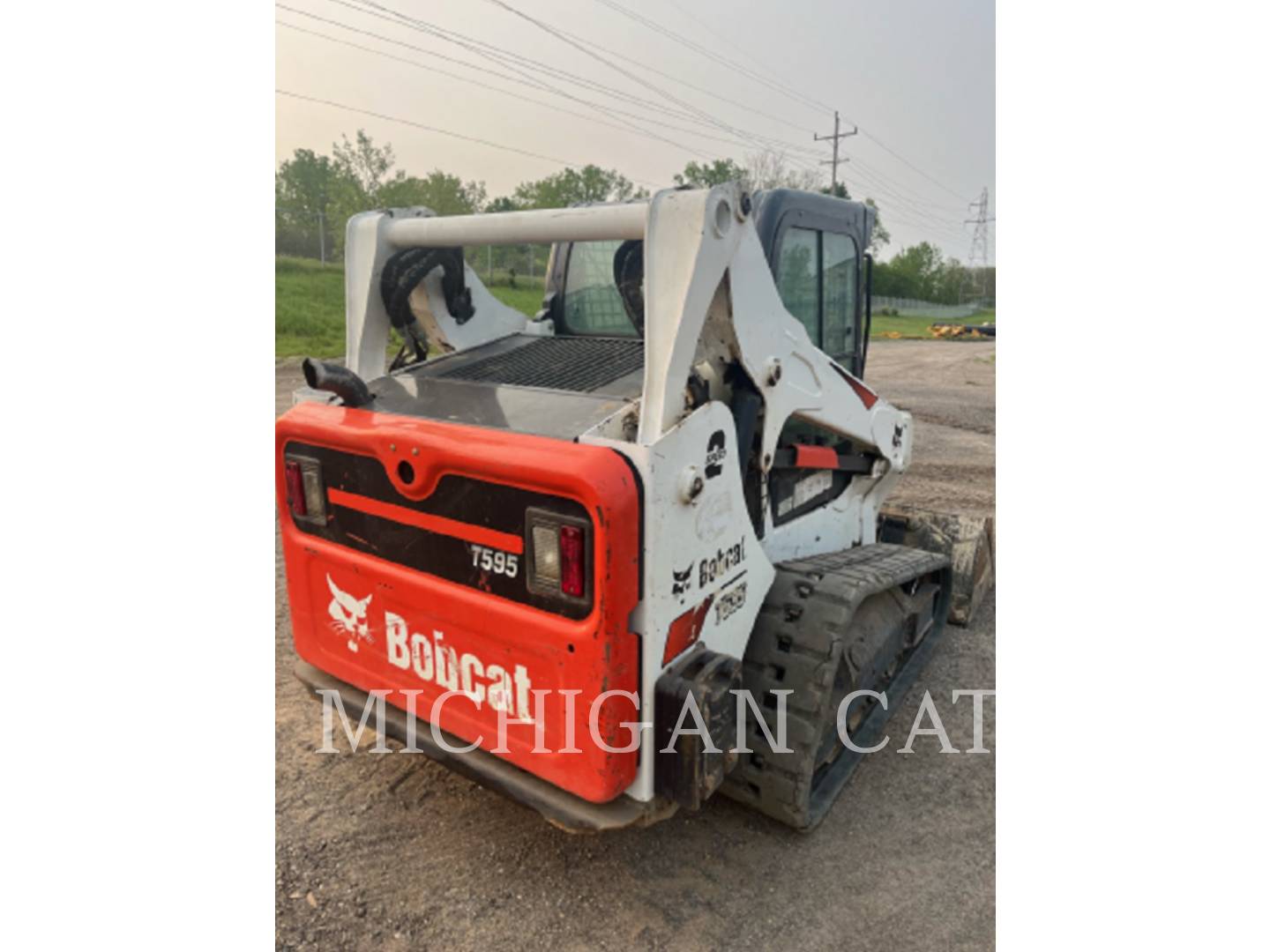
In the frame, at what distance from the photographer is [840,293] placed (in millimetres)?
3953

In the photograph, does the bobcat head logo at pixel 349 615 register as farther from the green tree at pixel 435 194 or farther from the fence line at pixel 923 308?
the fence line at pixel 923 308

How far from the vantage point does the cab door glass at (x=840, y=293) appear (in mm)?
3812

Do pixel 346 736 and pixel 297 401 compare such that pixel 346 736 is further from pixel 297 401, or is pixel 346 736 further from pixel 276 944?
pixel 297 401

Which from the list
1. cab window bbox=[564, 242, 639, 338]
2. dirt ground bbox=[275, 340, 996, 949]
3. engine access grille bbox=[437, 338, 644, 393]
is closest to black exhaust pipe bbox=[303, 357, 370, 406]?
engine access grille bbox=[437, 338, 644, 393]

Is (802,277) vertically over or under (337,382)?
over

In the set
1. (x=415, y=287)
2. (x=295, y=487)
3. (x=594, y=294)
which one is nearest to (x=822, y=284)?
(x=594, y=294)

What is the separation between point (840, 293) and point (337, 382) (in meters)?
2.45

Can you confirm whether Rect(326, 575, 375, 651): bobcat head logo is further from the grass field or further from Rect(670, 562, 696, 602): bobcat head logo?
the grass field

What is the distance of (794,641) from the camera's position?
2908 millimetres

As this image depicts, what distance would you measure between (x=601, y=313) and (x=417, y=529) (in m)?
1.74

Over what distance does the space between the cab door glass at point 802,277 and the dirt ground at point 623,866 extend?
2026mm

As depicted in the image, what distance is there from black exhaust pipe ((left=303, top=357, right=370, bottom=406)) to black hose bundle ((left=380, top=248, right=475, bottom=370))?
0.50 meters

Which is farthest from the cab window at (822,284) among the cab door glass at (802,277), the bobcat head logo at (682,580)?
the bobcat head logo at (682,580)

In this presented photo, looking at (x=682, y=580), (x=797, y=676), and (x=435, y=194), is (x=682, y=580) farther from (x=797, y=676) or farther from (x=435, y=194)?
(x=435, y=194)
